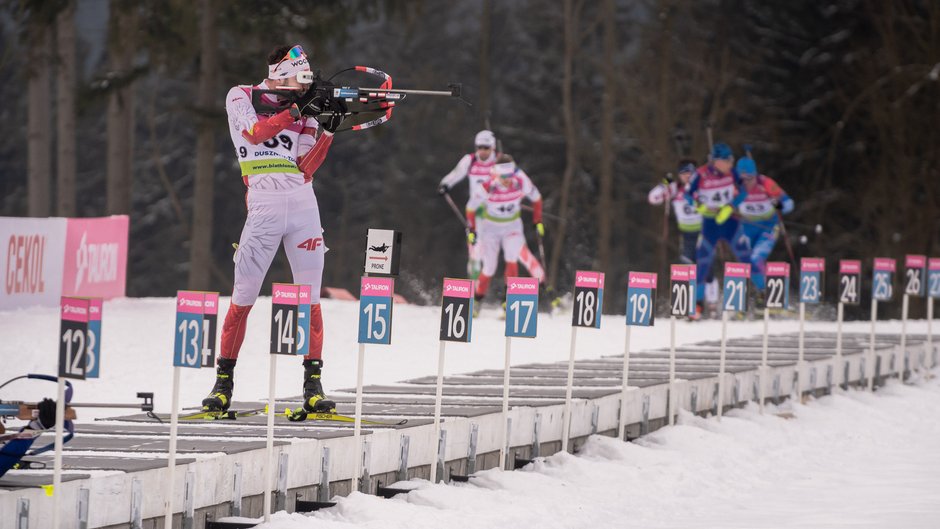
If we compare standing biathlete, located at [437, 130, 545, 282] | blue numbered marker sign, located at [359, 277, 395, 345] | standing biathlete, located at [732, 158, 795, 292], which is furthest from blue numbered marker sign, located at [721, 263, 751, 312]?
standing biathlete, located at [732, 158, 795, 292]

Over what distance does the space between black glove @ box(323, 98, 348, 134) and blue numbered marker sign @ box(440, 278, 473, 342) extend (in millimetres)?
1200

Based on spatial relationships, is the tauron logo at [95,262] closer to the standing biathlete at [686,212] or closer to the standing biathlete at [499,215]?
the standing biathlete at [499,215]

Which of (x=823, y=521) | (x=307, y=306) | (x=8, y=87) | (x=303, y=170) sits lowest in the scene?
(x=823, y=521)

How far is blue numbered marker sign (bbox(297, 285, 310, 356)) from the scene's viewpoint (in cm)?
834

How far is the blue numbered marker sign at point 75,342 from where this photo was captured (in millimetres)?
6562

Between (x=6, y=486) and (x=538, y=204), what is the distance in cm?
1452

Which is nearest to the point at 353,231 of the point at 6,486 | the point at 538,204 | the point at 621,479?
the point at 538,204

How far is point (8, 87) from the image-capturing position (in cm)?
5603

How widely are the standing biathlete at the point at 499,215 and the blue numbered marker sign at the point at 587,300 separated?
8.86 m

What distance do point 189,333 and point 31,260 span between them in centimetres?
1114

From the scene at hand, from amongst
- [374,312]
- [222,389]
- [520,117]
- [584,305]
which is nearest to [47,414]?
[374,312]

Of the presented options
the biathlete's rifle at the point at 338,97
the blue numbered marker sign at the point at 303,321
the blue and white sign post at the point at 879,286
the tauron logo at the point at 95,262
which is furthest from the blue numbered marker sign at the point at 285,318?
the tauron logo at the point at 95,262

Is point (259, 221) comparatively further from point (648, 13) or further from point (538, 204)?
point (648, 13)

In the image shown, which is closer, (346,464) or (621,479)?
(346,464)
